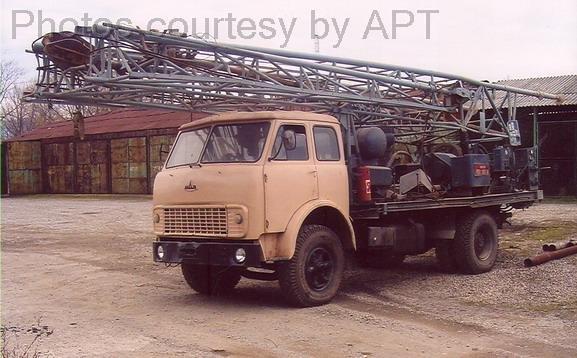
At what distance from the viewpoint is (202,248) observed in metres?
7.92

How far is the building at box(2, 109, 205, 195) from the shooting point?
3319 cm

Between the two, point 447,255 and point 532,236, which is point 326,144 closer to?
point 447,255

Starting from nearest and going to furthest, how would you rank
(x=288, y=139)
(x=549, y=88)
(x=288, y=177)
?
(x=288, y=177) < (x=288, y=139) < (x=549, y=88)

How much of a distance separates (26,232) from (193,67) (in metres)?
12.2

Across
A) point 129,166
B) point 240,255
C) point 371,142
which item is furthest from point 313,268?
point 129,166

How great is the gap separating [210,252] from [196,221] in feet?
1.38

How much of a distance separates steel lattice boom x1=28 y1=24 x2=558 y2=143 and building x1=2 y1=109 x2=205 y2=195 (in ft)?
66.6

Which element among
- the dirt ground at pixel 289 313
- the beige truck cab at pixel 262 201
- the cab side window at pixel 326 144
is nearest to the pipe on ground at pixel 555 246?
the dirt ground at pixel 289 313

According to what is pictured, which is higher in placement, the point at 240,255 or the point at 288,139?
the point at 288,139

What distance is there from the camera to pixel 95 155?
36344 mm

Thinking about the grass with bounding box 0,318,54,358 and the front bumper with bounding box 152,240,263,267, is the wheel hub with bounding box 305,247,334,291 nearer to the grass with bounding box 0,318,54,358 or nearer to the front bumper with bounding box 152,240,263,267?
the front bumper with bounding box 152,240,263,267

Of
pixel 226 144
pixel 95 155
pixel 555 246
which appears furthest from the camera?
pixel 95 155

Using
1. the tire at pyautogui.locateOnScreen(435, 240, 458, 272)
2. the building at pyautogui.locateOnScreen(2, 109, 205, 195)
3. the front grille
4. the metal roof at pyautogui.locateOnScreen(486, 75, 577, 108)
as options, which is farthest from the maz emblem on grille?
the building at pyautogui.locateOnScreen(2, 109, 205, 195)

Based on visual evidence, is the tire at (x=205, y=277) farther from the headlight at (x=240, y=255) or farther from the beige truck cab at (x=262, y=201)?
the headlight at (x=240, y=255)
